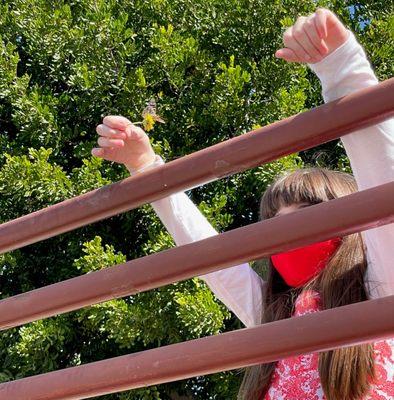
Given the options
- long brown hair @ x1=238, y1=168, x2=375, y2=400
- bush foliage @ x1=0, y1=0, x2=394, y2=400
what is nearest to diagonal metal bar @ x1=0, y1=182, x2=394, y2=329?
long brown hair @ x1=238, y1=168, x2=375, y2=400

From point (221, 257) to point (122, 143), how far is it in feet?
1.34

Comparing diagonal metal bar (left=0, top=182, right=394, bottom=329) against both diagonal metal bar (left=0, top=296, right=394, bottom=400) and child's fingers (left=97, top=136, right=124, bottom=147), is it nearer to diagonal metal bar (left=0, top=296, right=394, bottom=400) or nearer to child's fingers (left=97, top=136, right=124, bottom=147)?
diagonal metal bar (left=0, top=296, right=394, bottom=400)

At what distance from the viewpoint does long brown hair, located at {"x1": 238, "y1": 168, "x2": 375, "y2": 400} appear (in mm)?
1436

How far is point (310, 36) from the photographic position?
1.25 metres

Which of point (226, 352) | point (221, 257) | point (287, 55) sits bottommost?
point (226, 352)

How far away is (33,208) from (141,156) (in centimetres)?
330

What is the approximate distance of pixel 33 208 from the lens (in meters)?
4.86

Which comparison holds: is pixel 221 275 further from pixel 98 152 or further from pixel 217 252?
pixel 217 252

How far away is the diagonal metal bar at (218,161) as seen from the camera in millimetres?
1104

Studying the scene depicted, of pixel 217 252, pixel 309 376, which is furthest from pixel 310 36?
pixel 309 376

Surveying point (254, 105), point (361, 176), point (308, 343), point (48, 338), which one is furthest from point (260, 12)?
point (308, 343)

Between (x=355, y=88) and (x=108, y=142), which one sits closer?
(x=355, y=88)

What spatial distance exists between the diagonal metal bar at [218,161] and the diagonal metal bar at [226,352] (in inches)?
8.5

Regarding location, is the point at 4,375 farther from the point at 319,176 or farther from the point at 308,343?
the point at 308,343
